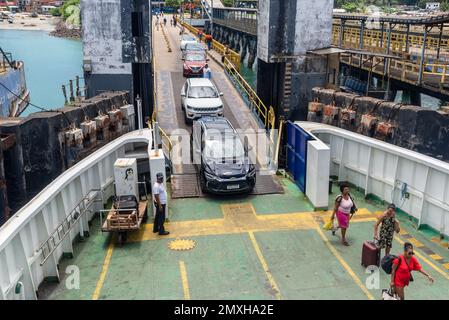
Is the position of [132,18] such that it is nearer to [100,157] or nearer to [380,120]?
[100,157]

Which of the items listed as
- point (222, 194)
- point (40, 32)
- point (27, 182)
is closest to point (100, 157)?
point (27, 182)

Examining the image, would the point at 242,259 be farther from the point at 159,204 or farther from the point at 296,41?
the point at 296,41

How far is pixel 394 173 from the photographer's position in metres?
13.3

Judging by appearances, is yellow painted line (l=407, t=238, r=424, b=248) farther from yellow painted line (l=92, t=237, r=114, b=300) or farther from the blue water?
the blue water

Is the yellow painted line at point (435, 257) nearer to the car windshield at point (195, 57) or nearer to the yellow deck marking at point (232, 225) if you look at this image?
the yellow deck marking at point (232, 225)

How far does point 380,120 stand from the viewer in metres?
15.8

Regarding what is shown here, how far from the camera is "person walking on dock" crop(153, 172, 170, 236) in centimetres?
1152

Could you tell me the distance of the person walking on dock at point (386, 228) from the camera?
970 centimetres

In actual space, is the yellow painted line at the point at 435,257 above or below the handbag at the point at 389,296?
below

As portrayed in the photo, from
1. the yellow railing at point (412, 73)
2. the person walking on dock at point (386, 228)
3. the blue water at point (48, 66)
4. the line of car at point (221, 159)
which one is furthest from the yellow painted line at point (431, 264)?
the blue water at point (48, 66)

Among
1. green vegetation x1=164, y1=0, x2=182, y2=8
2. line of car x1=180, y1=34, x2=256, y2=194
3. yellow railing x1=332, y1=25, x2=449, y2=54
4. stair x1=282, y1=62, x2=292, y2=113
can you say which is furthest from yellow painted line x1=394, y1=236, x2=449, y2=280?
green vegetation x1=164, y1=0, x2=182, y2=8

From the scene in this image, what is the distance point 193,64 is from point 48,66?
48.9 metres

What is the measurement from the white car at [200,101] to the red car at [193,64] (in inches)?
281

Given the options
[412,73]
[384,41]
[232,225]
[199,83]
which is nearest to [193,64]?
[199,83]
